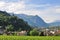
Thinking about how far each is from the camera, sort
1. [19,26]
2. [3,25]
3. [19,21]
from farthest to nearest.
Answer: [19,21] → [19,26] → [3,25]

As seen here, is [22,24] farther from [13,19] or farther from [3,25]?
[3,25]

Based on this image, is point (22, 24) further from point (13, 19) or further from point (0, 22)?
point (0, 22)

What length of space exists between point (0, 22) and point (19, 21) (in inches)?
794

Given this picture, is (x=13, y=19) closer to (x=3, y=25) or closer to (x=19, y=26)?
(x=19, y=26)

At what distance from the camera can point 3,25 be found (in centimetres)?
12275

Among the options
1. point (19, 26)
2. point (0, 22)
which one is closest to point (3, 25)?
point (0, 22)

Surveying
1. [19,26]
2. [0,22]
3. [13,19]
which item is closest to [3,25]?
[0,22]

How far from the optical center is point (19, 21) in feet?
472

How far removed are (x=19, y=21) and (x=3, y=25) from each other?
22490mm

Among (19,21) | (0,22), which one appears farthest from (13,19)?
(0,22)

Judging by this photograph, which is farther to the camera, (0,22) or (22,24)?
(22,24)

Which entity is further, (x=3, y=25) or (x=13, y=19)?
(x=13, y=19)

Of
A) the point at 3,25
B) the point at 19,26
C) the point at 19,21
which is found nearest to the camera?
the point at 3,25

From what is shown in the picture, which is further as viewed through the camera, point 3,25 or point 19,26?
point 19,26
